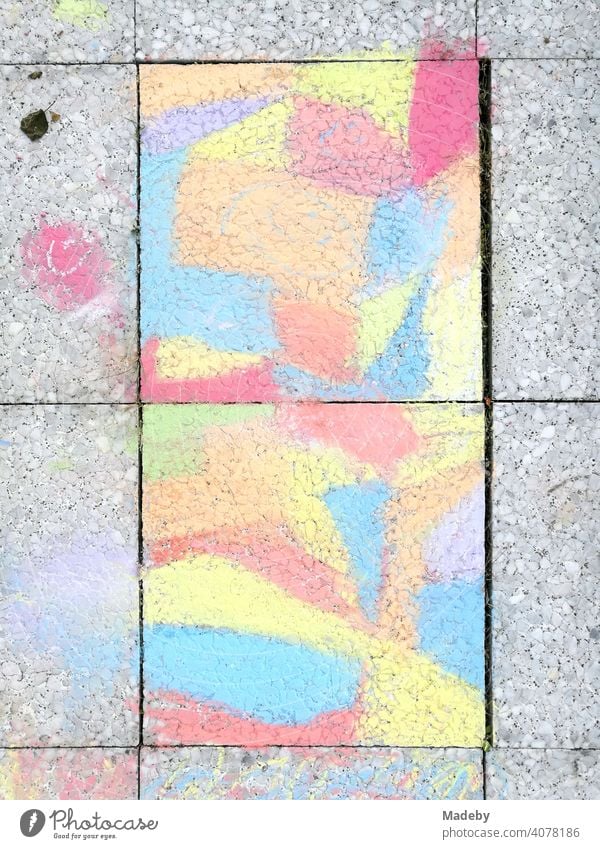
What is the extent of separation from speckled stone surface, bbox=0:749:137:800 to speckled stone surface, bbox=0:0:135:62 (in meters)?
2.52

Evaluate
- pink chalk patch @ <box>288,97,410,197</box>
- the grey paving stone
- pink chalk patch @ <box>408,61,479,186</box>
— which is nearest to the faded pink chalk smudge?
pink chalk patch @ <box>288,97,410,197</box>

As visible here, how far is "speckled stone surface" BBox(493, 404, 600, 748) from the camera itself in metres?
2.82

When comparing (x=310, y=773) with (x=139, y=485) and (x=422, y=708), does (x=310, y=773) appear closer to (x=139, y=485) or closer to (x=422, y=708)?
(x=422, y=708)

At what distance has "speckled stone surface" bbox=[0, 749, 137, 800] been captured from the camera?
2834 millimetres

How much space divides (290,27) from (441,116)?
64cm

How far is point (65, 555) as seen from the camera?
2832 mm

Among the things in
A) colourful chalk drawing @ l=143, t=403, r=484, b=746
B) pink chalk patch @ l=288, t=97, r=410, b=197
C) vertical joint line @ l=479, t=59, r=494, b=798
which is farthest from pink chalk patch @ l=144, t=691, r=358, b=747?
pink chalk patch @ l=288, t=97, r=410, b=197

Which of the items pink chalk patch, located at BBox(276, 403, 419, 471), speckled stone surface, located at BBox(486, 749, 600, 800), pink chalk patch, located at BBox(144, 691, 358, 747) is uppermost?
pink chalk patch, located at BBox(276, 403, 419, 471)

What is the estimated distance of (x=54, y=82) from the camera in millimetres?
2838

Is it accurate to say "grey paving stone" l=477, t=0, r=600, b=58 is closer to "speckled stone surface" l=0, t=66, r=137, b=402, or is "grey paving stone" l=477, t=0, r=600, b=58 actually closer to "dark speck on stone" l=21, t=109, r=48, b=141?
"speckled stone surface" l=0, t=66, r=137, b=402

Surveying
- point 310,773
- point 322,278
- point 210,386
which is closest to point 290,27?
point 322,278
